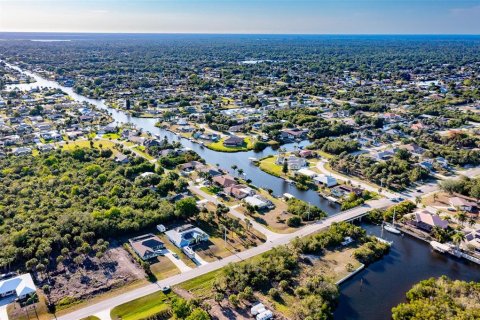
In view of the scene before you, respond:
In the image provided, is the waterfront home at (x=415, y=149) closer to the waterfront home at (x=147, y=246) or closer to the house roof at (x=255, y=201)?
the house roof at (x=255, y=201)

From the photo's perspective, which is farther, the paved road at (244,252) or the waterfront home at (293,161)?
the waterfront home at (293,161)

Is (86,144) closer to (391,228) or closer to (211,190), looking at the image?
(211,190)

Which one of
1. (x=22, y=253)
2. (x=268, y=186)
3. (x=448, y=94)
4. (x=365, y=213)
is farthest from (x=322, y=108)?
(x=22, y=253)

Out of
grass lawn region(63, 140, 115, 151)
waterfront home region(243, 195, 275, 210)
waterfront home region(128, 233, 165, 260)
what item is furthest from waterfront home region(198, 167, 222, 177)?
grass lawn region(63, 140, 115, 151)

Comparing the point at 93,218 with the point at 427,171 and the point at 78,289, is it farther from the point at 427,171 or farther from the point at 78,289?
the point at 427,171

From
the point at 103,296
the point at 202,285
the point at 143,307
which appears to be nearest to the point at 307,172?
the point at 202,285

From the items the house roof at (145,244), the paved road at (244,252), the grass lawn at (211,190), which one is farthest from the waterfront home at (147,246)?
the grass lawn at (211,190)

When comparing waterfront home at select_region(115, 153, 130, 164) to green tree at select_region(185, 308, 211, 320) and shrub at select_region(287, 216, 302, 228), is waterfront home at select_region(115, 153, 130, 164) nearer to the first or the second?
shrub at select_region(287, 216, 302, 228)

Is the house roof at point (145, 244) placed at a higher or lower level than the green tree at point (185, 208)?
lower
